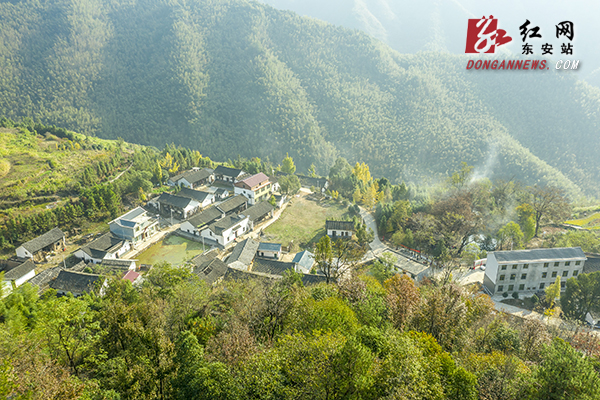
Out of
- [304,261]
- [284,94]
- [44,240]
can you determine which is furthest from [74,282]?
[284,94]

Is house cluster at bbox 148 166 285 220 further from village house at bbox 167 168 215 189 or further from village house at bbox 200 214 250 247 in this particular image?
village house at bbox 200 214 250 247

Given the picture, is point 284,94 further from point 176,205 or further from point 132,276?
point 132,276

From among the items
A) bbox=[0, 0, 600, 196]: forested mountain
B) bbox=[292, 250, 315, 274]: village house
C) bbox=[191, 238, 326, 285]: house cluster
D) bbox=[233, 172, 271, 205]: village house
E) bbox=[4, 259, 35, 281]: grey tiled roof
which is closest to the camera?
bbox=[191, 238, 326, 285]: house cluster

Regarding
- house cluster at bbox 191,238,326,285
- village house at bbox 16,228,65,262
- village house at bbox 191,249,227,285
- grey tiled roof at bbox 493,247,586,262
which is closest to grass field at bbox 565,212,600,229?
grey tiled roof at bbox 493,247,586,262

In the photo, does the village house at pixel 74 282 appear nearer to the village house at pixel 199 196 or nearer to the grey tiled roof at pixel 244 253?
the grey tiled roof at pixel 244 253

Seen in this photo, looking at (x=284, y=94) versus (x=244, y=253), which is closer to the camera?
(x=244, y=253)

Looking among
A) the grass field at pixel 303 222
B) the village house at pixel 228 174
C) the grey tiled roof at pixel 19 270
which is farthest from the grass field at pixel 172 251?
the village house at pixel 228 174

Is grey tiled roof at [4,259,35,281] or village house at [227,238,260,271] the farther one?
village house at [227,238,260,271]

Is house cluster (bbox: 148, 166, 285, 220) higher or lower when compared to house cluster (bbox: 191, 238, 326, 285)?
higher
